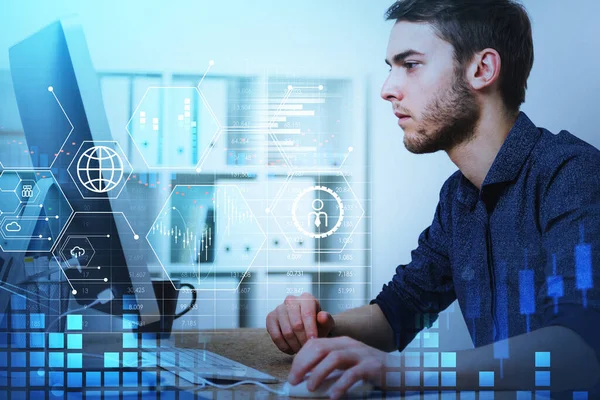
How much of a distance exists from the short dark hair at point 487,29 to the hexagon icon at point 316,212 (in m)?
0.28

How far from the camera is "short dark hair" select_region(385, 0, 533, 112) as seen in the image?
85 cm

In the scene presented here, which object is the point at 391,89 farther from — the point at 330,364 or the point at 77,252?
the point at 77,252

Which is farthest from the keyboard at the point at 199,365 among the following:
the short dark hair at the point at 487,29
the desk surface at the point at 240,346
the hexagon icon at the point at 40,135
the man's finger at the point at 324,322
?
the short dark hair at the point at 487,29

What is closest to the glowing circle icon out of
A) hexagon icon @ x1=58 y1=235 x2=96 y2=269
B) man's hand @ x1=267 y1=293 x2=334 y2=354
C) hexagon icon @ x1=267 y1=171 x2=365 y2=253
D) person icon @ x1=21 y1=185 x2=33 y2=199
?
hexagon icon @ x1=267 y1=171 x2=365 y2=253

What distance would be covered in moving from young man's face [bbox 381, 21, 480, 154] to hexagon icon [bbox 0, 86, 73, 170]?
0.53 metres

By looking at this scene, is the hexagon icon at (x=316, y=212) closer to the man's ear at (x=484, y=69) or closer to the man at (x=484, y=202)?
the man at (x=484, y=202)

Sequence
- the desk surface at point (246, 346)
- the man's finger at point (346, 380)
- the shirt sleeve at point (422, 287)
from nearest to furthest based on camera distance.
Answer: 1. the man's finger at point (346, 380)
2. the desk surface at point (246, 346)
3. the shirt sleeve at point (422, 287)

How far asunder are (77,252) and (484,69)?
723 millimetres

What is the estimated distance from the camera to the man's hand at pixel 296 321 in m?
0.83

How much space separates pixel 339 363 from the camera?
668 mm

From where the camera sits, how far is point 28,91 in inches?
34.4

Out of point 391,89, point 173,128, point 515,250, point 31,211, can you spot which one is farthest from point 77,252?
point 515,250

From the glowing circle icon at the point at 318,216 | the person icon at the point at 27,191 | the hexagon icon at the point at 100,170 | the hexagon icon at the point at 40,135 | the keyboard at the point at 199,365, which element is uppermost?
the hexagon icon at the point at 40,135

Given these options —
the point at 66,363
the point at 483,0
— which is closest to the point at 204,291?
the point at 66,363
